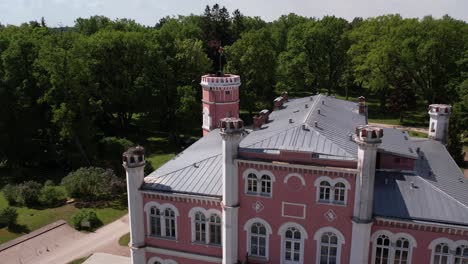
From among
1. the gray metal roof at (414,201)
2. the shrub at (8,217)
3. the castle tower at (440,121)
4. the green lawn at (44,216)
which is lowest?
the green lawn at (44,216)

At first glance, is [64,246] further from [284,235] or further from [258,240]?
[284,235]

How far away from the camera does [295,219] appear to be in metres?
21.8

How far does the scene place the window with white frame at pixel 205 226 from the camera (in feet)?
77.8

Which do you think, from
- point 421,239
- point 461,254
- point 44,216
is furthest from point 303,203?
point 44,216

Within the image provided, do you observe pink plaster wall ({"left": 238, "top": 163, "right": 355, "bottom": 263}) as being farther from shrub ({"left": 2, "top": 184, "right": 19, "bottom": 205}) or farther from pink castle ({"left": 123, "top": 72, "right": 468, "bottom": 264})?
shrub ({"left": 2, "top": 184, "right": 19, "bottom": 205})

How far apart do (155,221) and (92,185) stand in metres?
16.9

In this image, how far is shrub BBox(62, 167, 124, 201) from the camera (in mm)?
39188

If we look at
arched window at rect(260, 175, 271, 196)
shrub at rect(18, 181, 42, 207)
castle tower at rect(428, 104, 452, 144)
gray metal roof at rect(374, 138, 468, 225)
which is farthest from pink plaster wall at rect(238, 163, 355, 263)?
shrub at rect(18, 181, 42, 207)

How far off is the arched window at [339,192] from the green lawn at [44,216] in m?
22.2

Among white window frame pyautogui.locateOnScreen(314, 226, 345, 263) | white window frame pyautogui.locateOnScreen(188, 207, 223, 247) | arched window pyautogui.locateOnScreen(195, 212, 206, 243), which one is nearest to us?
white window frame pyautogui.locateOnScreen(314, 226, 345, 263)

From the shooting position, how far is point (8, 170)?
4934 cm

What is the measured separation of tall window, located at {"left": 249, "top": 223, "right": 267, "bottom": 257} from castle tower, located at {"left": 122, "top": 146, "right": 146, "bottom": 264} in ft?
22.4

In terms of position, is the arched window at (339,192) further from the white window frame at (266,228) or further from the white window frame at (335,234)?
the white window frame at (266,228)

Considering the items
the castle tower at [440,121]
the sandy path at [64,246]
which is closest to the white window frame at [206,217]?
the sandy path at [64,246]
